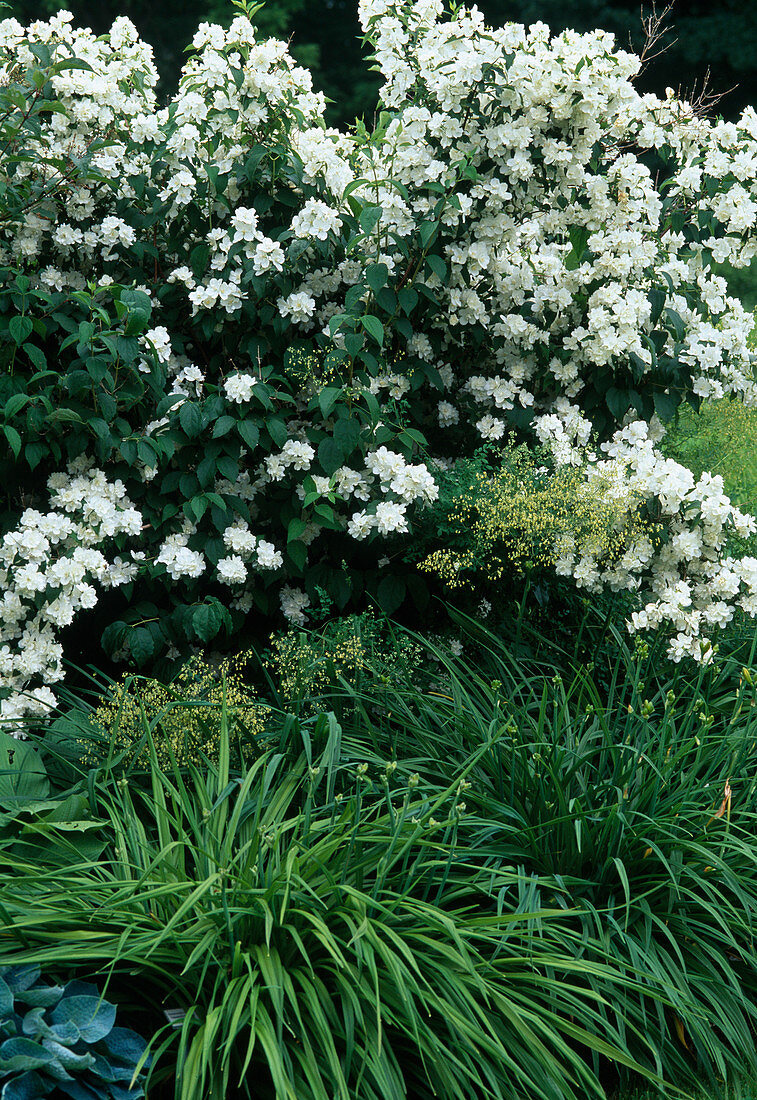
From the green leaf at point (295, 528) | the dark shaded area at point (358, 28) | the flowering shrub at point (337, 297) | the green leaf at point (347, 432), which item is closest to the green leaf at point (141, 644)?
the flowering shrub at point (337, 297)

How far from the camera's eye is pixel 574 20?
14820 millimetres

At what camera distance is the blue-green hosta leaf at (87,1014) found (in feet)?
6.27

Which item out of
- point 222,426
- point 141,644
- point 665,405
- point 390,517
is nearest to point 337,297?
point 222,426

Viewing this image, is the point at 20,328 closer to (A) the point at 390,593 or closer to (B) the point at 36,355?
(B) the point at 36,355

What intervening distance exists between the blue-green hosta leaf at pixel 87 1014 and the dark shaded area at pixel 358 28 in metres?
13.3

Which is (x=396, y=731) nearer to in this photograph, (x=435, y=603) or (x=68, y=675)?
(x=435, y=603)

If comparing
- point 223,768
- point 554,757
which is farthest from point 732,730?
point 223,768

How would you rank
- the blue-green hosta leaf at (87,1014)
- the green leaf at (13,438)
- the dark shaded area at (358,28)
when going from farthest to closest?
the dark shaded area at (358,28)
the green leaf at (13,438)
the blue-green hosta leaf at (87,1014)

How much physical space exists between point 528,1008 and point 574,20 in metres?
15.5

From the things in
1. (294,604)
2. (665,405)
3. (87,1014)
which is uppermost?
(665,405)

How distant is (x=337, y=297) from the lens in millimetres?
3814

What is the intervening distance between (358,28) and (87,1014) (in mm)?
15160

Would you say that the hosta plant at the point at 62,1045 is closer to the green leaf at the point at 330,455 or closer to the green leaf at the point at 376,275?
the green leaf at the point at 330,455

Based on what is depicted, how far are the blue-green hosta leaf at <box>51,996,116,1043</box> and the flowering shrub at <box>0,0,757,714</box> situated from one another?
1.32 meters
